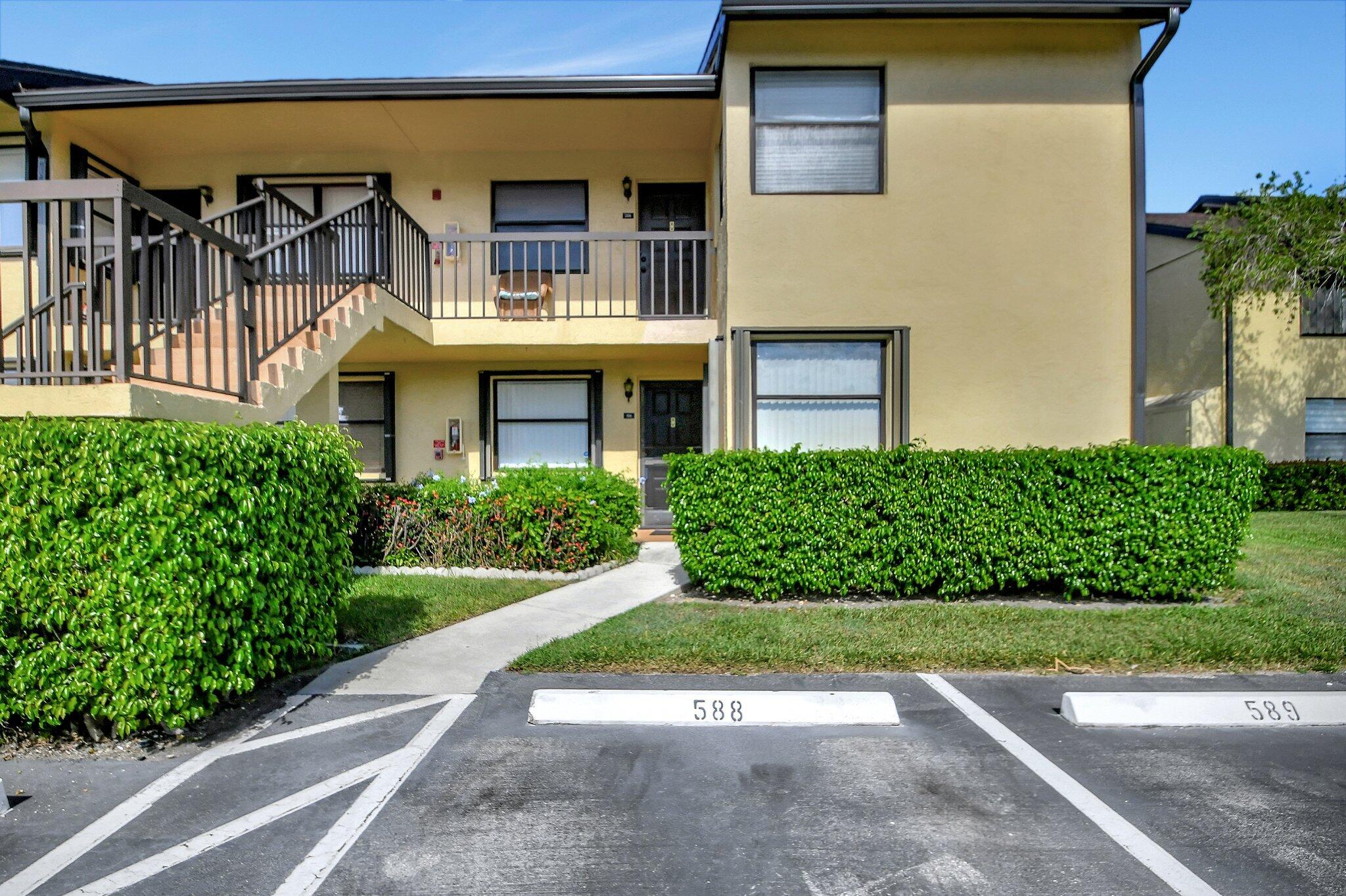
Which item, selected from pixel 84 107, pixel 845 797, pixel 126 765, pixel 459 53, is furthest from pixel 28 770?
pixel 459 53

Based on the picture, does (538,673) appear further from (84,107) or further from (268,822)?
(84,107)

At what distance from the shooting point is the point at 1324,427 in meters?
14.7

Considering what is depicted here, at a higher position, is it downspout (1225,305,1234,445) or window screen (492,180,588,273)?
window screen (492,180,588,273)

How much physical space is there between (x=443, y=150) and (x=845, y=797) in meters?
11.1

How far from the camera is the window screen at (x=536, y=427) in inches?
480

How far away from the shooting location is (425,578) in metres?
8.12

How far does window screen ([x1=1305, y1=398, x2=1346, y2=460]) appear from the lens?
578 inches

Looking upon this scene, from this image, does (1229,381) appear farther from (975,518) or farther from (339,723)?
(339,723)

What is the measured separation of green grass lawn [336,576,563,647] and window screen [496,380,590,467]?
4.22m

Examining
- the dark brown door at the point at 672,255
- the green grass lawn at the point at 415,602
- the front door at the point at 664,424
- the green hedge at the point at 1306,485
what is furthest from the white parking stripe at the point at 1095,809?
the green hedge at the point at 1306,485

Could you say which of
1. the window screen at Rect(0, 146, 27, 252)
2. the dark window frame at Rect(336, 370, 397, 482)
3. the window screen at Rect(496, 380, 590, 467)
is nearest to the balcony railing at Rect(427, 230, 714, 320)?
the window screen at Rect(496, 380, 590, 467)

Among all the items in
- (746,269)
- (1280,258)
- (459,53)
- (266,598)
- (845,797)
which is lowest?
(845,797)

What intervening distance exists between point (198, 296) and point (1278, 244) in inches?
598

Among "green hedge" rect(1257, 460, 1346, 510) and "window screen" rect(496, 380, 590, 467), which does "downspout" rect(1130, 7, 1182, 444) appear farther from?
"green hedge" rect(1257, 460, 1346, 510)
